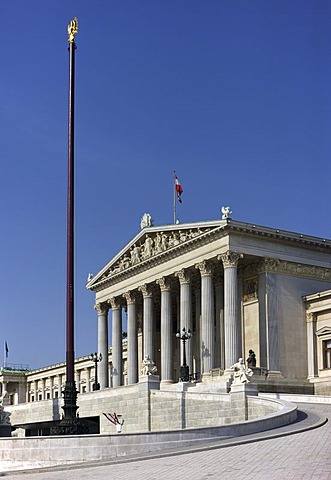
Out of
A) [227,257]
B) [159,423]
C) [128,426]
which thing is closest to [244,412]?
[159,423]

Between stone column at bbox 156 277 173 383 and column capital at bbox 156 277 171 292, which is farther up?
column capital at bbox 156 277 171 292

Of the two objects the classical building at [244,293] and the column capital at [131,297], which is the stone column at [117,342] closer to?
the column capital at [131,297]

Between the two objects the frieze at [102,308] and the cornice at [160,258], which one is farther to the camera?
the frieze at [102,308]

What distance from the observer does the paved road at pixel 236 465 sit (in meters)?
19.4

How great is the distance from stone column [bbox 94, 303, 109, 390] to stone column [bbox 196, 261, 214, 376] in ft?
62.4

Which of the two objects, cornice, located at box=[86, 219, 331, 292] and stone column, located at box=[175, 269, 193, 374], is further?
stone column, located at box=[175, 269, 193, 374]

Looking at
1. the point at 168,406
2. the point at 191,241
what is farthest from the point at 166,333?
the point at 168,406

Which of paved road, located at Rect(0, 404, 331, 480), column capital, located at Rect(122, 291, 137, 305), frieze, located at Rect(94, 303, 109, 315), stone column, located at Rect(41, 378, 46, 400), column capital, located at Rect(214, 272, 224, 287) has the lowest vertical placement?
stone column, located at Rect(41, 378, 46, 400)

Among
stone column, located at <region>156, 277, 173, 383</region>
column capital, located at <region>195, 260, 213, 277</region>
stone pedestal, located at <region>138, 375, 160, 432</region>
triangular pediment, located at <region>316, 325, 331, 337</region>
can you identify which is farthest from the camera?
stone column, located at <region>156, 277, 173, 383</region>

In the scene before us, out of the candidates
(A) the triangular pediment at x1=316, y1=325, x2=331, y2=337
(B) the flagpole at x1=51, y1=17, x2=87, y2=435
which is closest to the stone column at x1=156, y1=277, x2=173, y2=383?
(A) the triangular pediment at x1=316, y1=325, x2=331, y2=337

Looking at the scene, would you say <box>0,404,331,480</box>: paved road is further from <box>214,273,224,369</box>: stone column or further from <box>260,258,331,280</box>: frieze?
<box>214,273,224,369</box>: stone column

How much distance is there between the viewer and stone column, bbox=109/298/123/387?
252 feet

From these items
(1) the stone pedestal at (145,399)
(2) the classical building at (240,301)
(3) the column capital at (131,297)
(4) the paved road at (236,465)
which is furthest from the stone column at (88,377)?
(4) the paved road at (236,465)

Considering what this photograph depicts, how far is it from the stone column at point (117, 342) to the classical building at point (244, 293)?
27.1 ft
